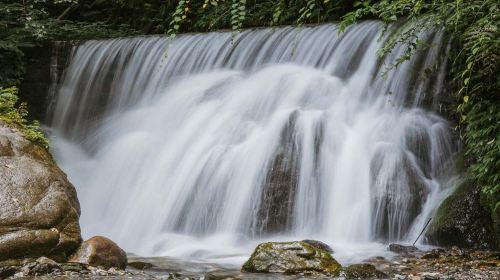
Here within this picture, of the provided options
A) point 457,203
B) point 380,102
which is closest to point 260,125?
point 380,102

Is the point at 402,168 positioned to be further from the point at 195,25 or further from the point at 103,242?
the point at 195,25

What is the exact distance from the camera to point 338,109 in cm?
828

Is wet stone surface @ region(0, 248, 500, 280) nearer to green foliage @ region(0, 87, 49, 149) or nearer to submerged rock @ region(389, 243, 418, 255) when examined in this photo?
submerged rock @ region(389, 243, 418, 255)

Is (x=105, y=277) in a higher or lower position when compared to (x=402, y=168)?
lower

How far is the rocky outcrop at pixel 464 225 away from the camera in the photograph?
5.93 metres

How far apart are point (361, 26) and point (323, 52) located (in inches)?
31.9

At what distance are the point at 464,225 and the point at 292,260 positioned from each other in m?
2.05

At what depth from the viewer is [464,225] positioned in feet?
19.7

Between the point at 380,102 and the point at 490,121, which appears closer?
the point at 490,121

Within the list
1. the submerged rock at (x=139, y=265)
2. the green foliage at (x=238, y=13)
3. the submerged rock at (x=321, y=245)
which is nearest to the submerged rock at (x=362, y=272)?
the submerged rock at (x=321, y=245)

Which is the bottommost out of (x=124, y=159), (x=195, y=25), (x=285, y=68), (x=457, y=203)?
(x=457, y=203)

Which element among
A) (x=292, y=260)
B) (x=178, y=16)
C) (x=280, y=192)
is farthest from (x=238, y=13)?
(x=280, y=192)

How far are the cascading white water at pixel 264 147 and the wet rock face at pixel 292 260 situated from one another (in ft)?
4.11

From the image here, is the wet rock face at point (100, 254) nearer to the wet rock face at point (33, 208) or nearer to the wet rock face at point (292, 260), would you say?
the wet rock face at point (33, 208)
